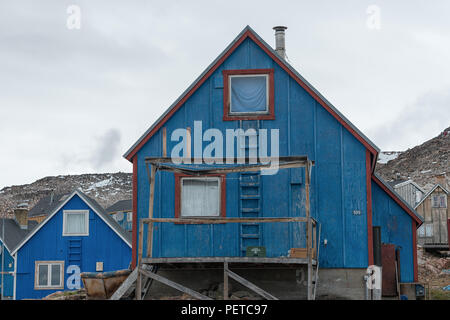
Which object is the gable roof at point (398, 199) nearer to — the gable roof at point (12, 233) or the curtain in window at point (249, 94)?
the curtain in window at point (249, 94)

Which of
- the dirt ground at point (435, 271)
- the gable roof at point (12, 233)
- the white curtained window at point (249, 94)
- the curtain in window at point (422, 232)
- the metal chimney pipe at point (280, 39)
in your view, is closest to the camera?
the white curtained window at point (249, 94)

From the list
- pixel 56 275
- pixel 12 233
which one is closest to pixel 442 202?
pixel 56 275

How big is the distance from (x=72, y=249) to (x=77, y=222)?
1582mm

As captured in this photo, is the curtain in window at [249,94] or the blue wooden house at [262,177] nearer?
the blue wooden house at [262,177]

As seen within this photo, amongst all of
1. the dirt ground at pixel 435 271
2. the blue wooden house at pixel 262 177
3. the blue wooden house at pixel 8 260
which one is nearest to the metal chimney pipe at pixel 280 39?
the blue wooden house at pixel 262 177

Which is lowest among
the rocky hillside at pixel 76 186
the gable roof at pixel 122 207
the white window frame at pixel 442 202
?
the white window frame at pixel 442 202

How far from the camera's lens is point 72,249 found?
4419 cm

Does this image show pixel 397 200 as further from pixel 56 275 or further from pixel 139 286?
pixel 56 275

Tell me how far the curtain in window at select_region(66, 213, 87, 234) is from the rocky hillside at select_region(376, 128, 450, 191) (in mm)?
61953

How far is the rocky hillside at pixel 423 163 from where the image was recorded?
104875 mm

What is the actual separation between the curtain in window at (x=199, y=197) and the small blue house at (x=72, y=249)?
21125mm

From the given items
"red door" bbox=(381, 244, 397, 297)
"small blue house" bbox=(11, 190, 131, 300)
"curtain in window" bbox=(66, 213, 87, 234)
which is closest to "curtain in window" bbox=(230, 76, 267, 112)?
"red door" bbox=(381, 244, 397, 297)
